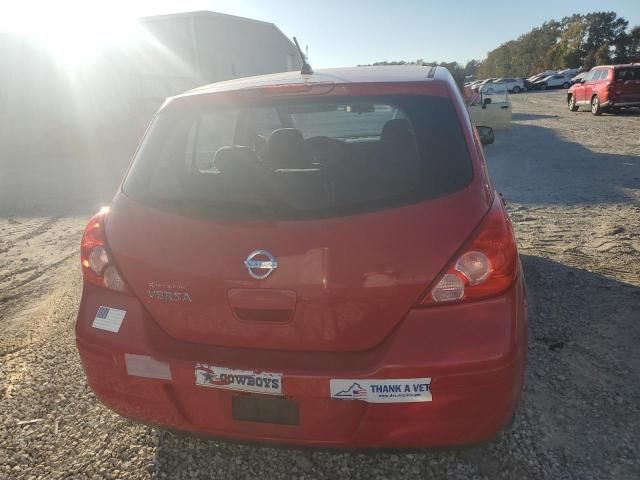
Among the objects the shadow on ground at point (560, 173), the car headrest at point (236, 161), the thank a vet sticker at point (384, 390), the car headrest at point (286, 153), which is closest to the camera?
the thank a vet sticker at point (384, 390)

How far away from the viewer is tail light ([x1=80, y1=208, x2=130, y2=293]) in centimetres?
189

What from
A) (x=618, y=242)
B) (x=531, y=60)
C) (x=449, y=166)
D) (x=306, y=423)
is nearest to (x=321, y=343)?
(x=306, y=423)

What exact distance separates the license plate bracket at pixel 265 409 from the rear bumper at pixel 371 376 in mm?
22

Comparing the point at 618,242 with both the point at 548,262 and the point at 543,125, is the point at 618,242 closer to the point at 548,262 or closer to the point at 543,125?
the point at 548,262

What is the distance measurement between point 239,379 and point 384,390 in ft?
1.67

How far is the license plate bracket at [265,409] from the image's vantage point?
1.70m

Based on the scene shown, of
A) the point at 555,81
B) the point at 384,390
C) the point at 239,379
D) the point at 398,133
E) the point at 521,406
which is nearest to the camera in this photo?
the point at 384,390

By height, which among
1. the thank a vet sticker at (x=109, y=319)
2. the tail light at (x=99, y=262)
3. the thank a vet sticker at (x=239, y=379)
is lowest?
the thank a vet sticker at (x=239, y=379)

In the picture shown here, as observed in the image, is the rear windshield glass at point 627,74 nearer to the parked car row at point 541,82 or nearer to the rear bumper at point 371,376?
the rear bumper at point 371,376

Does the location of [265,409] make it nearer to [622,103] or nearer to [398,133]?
[398,133]

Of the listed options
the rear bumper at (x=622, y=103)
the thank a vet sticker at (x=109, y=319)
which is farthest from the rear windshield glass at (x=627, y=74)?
the thank a vet sticker at (x=109, y=319)

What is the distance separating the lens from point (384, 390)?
1601 mm

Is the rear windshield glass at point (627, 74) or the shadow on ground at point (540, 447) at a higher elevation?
the rear windshield glass at point (627, 74)

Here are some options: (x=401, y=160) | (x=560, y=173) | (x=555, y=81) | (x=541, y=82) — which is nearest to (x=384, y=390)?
(x=401, y=160)
